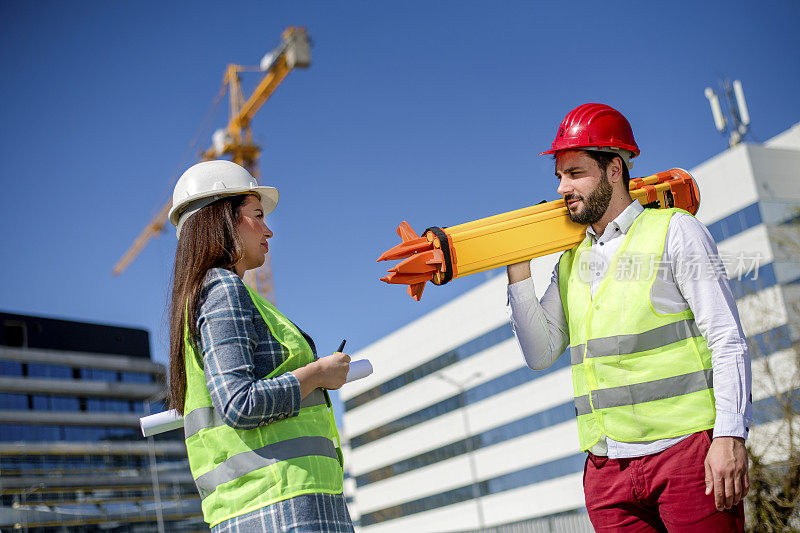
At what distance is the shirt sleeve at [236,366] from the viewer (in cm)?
222

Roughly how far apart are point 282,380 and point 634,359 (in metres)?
1.14

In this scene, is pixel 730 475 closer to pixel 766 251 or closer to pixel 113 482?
pixel 766 251

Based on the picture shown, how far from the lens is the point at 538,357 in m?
3.01

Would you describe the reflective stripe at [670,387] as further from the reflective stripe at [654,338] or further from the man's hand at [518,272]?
the man's hand at [518,272]

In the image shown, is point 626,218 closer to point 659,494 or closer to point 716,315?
point 716,315

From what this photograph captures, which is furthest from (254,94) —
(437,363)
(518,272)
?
(518,272)

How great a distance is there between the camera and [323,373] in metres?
2.37

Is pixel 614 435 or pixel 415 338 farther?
pixel 415 338

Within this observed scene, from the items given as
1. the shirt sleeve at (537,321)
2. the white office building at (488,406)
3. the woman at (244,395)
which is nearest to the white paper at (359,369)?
the woman at (244,395)

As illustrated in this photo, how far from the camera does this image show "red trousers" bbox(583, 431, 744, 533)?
2403 mm

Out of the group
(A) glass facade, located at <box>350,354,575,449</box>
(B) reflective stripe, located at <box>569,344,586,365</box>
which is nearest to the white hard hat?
(B) reflective stripe, located at <box>569,344,586,365</box>

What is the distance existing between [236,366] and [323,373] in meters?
0.26

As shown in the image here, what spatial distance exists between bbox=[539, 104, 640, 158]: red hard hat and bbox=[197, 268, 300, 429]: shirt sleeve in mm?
1284

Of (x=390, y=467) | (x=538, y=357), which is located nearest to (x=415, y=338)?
(x=390, y=467)
